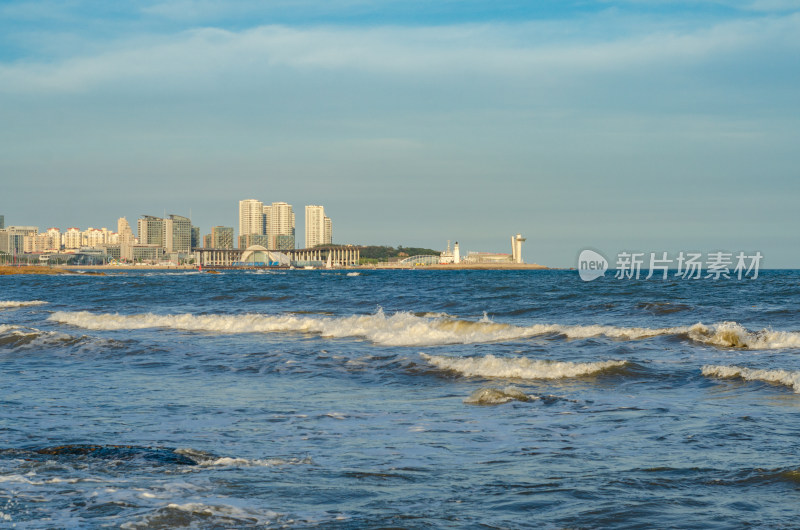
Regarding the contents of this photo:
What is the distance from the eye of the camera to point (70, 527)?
6020mm

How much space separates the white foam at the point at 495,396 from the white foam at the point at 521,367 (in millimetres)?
2479

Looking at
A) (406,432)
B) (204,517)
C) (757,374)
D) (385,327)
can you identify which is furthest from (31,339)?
(757,374)

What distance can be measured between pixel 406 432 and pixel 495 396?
8.47ft

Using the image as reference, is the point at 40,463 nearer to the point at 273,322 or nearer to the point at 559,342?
the point at 559,342

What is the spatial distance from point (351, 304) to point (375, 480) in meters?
32.3

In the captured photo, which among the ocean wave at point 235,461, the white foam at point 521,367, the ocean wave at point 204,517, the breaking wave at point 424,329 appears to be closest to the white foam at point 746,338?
the breaking wave at point 424,329

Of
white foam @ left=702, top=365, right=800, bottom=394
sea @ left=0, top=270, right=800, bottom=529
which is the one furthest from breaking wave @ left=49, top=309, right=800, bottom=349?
white foam @ left=702, top=365, right=800, bottom=394

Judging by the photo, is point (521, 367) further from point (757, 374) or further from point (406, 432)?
point (406, 432)

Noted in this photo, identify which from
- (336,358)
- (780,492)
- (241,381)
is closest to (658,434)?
(780,492)

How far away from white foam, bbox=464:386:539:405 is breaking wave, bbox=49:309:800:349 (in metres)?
8.90

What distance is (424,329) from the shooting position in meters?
23.0

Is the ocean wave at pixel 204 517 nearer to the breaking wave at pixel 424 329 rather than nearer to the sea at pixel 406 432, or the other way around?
the sea at pixel 406 432

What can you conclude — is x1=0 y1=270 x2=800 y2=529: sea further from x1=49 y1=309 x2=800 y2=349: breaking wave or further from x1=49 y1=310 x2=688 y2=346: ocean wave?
x1=49 y1=310 x2=688 y2=346: ocean wave

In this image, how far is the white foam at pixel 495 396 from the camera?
11.6 m
